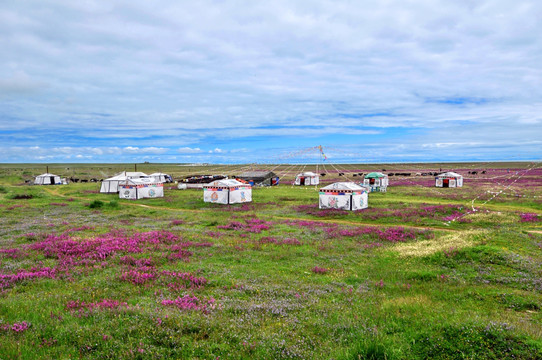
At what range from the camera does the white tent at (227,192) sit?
44.7 m

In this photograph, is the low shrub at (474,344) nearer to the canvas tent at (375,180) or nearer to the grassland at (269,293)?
the grassland at (269,293)

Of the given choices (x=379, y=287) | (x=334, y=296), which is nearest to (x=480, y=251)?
(x=379, y=287)

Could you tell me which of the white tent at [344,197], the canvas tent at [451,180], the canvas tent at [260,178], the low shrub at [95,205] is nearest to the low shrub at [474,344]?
the white tent at [344,197]

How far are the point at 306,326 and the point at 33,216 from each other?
111ft

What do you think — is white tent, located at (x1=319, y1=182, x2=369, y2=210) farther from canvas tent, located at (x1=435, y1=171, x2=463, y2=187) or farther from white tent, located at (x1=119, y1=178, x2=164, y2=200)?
canvas tent, located at (x1=435, y1=171, x2=463, y2=187)

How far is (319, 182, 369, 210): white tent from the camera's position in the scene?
36316 mm

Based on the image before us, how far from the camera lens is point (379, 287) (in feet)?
40.7

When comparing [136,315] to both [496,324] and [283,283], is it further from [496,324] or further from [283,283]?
[496,324]

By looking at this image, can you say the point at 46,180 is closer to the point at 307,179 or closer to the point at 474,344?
the point at 307,179

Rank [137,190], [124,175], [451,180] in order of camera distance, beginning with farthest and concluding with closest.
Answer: [124,175] < [451,180] < [137,190]

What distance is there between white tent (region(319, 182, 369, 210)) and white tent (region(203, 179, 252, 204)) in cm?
1282

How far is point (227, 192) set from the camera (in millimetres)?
44625

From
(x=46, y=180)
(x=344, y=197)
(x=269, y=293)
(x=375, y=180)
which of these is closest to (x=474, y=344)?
(x=269, y=293)

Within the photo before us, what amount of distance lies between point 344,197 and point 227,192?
16913 millimetres
